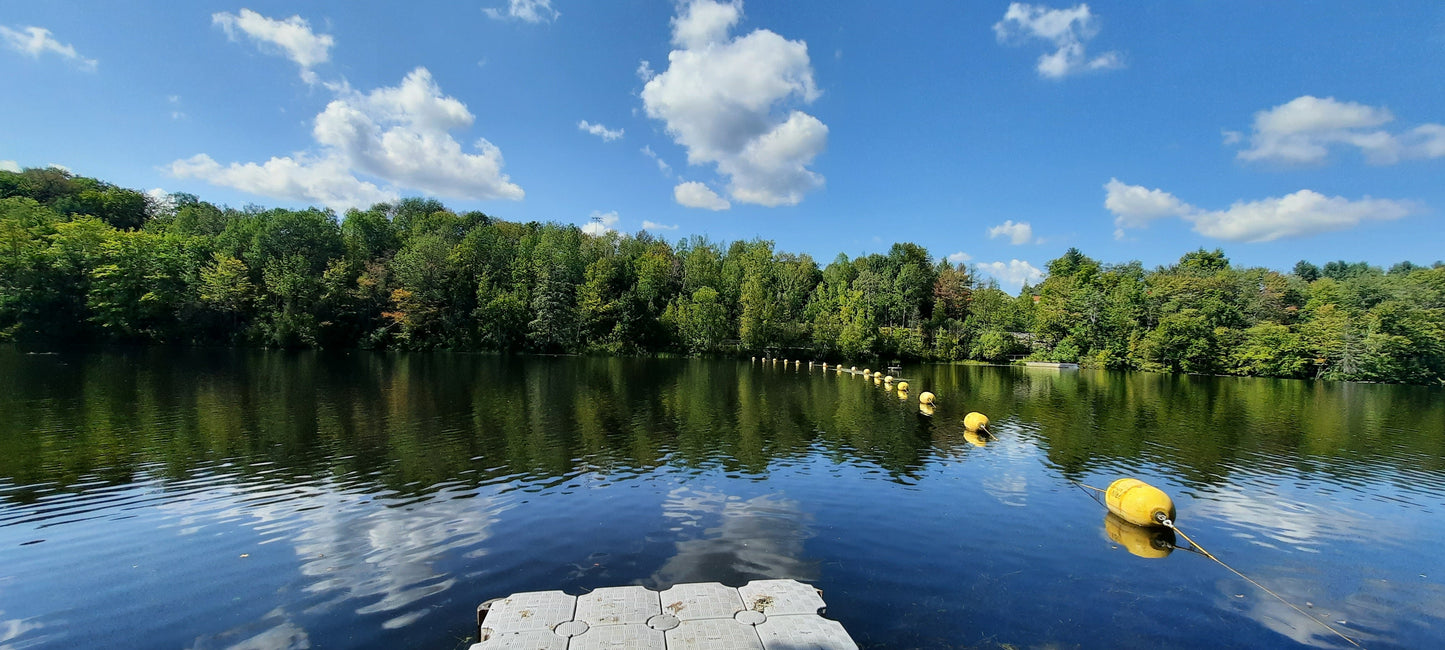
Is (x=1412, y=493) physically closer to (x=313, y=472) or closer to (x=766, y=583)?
(x=766, y=583)

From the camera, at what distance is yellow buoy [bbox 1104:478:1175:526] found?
1273 cm

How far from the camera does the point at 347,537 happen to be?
1080 cm

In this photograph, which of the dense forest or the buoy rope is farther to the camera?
the dense forest

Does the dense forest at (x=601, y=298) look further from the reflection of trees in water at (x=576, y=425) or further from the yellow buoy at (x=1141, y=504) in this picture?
the yellow buoy at (x=1141, y=504)

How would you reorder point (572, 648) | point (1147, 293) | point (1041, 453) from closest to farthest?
1. point (572, 648)
2. point (1041, 453)
3. point (1147, 293)

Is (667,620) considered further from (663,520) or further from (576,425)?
(576,425)

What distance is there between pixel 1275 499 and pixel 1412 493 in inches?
215

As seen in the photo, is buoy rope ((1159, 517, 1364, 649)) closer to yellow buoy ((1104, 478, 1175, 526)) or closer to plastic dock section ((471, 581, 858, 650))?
yellow buoy ((1104, 478, 1175, 526))

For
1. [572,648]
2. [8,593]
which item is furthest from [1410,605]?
[8,593]

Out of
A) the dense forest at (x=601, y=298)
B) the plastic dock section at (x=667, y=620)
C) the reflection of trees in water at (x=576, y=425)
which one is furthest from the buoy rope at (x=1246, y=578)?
the dense forest at (x=601, y=298)

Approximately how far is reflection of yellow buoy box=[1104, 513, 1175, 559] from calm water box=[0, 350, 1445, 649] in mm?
343

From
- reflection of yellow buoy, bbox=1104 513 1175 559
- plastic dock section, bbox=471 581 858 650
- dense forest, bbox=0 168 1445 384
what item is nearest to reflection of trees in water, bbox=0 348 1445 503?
reflection of yellow buoy, bbox=1104 513 1175 559

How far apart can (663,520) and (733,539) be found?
184 cm

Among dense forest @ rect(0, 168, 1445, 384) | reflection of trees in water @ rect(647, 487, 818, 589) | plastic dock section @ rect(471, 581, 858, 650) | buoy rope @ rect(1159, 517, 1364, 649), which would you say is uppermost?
dense forest @ rect(0, 168, 1445, 384)
